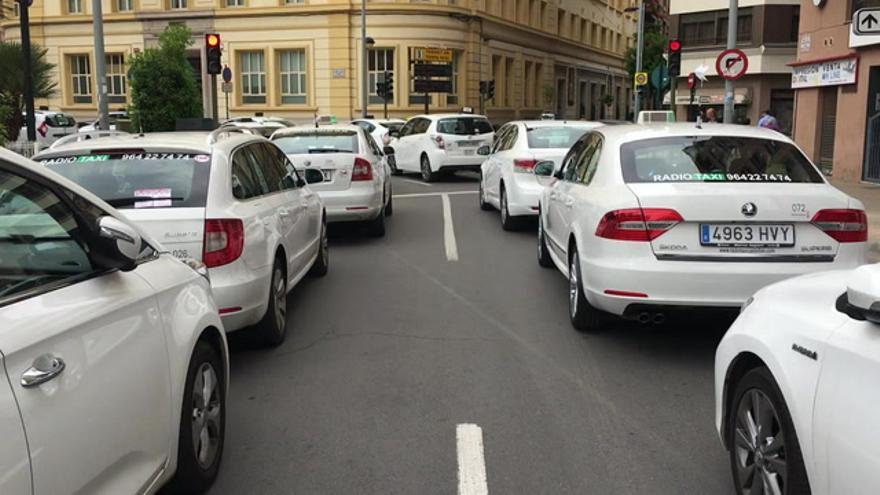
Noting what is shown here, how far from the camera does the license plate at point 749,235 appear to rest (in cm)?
551

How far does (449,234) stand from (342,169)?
189cm

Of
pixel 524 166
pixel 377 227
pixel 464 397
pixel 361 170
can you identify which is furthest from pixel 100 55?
pixel 464 397

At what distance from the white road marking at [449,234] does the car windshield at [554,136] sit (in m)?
1.69

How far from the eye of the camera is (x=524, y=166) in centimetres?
1149

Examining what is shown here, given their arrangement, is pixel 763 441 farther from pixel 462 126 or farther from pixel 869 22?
pixel 462 126

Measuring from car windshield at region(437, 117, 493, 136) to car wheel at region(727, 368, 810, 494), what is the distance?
16962 millimetres

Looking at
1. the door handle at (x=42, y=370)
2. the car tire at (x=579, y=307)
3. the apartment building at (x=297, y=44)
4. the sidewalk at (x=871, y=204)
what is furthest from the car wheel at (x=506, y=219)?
the apartment building at (x=297, y=44)

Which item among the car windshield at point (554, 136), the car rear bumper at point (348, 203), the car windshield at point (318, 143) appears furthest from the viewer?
the car windshield at point (554, 136)

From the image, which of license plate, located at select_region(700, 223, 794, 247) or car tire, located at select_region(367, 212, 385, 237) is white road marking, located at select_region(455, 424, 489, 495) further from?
car tire, located at select_region(367, 212, 385, 237)

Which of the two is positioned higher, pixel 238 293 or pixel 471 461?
pixel 238 293

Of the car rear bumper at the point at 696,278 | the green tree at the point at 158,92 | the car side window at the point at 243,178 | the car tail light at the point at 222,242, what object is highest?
the green tree at the point at 158,92

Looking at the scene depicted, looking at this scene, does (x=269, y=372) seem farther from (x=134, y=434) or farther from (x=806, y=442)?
(x=806, y=442)

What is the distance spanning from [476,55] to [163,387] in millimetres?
45420

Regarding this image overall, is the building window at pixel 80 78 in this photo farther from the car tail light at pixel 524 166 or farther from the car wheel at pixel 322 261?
the car wheel at pixel 322 261
